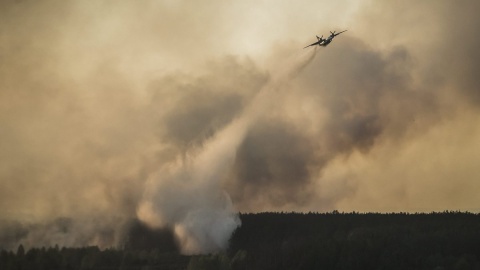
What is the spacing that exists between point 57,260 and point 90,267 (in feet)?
19.2

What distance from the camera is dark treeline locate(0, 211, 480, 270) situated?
13388 centimetres

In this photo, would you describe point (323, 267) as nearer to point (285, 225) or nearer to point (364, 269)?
point (364, 269)

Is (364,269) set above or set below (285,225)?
below

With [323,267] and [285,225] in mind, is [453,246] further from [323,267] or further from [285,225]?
[285,225]

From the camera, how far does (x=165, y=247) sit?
157 metres

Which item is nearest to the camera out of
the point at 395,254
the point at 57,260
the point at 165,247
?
the point at 57,260

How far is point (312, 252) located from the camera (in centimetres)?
13800

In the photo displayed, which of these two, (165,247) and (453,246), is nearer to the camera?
(453,246)

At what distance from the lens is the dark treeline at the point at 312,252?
134 m

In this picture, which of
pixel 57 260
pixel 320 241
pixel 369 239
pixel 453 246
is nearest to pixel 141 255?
pixel 57 260

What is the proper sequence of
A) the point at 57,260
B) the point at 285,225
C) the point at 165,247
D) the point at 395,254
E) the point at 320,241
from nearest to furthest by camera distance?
the point at 57,260, the point at 395,254, the point at 320,241, the point at 165,247, the point at 285,225

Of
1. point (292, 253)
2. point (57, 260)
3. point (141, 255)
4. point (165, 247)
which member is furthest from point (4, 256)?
point (292, 253)

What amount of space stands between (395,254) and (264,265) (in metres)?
23.2

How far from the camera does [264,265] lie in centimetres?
14075
